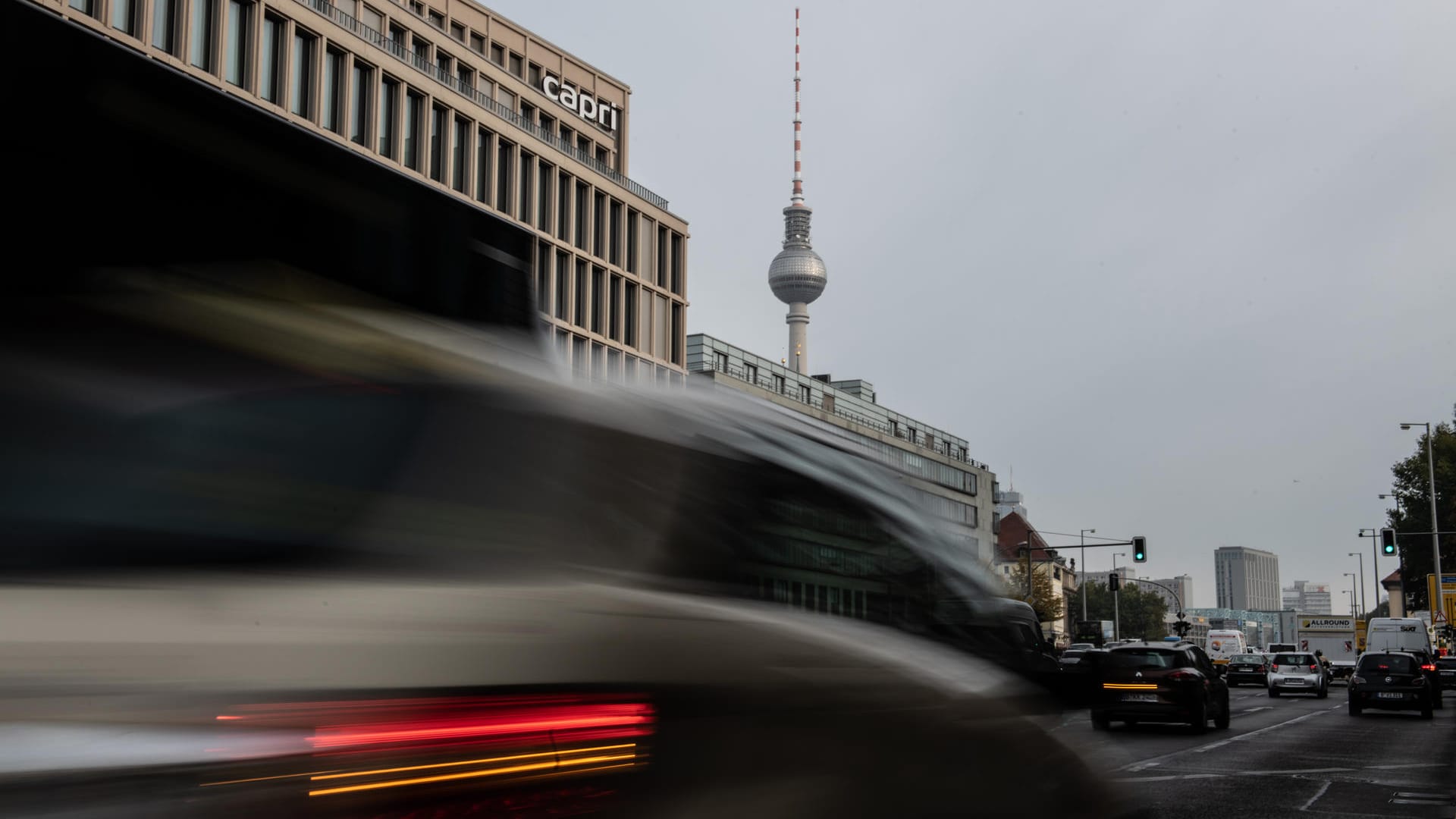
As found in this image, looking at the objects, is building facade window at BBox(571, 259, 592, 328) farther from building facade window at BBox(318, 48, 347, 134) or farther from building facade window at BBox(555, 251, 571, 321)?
building facade window at BBox(318, 48, 347, 134)

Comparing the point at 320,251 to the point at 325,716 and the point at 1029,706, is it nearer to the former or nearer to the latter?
the point at 325,716

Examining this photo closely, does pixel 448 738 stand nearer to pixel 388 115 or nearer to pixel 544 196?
pixel 388 115

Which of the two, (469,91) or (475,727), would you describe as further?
(469,91)

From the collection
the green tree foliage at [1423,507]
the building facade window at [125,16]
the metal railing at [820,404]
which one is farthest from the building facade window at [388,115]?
the green tree foliage at [1423,507]

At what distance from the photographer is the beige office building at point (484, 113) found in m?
40.4

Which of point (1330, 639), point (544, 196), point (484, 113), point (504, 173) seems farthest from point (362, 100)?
point (1330, 639)

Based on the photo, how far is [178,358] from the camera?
7.34 ft

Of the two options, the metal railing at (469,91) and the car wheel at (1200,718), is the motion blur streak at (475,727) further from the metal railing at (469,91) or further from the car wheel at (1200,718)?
the metal railing at (469,91)

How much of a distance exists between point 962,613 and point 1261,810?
301 inches

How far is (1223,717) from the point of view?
22.0 m

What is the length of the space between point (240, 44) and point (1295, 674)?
3449cm

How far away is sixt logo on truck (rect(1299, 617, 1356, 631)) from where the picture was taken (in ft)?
210

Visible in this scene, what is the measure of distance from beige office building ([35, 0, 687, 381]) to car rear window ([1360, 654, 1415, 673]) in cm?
1777

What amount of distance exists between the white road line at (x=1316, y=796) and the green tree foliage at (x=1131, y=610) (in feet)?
526
